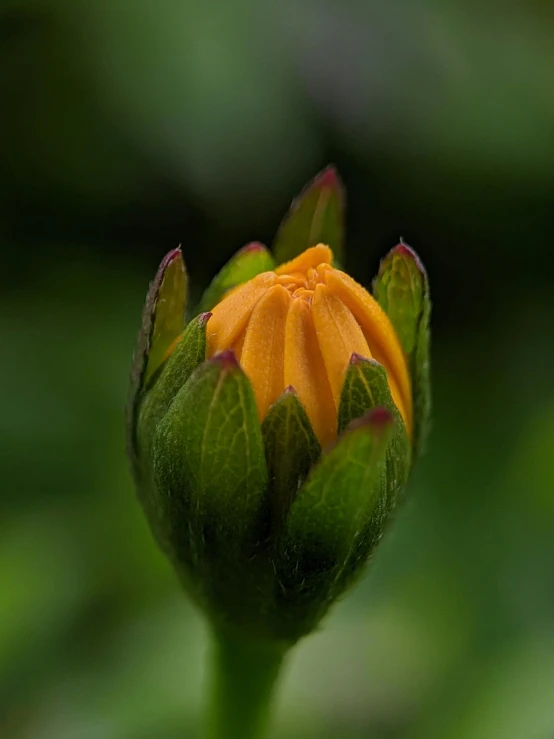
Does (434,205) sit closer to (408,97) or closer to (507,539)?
(408,97)

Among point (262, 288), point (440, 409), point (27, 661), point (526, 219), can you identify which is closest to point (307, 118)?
point (526, 219)

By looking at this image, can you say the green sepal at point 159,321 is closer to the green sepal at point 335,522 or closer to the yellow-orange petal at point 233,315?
the yellow-orange petal at point 233,315

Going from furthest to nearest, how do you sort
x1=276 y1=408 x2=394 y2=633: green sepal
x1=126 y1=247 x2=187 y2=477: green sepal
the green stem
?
the green stem
x1=126 y1=247 x2=187 y2=477: green sepal
x1=276 y1=408 x2=394 y2=633: green sepal

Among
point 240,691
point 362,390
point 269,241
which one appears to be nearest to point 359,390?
point 362,390

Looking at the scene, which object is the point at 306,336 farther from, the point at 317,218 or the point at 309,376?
the point at 317,218

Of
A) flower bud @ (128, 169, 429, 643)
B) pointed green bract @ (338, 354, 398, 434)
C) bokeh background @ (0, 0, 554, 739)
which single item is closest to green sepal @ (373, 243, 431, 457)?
flower bud @ (128, 169, 429, 643)

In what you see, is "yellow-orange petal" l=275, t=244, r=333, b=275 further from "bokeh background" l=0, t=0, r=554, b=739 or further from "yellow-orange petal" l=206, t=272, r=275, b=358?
"bokeh background" l=0, t=0, r=554, b=739
